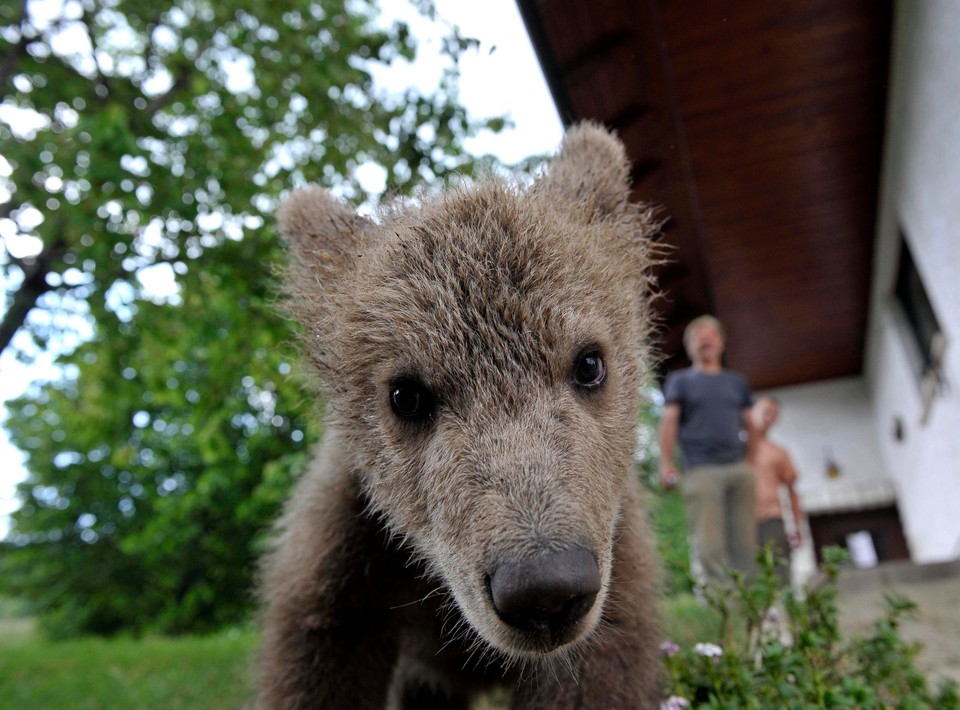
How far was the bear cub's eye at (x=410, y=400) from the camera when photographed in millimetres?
2350

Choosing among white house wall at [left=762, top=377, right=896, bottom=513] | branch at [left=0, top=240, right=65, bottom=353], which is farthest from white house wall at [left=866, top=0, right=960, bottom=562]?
branch at [left=0, top=240, right=65, bottom=353]

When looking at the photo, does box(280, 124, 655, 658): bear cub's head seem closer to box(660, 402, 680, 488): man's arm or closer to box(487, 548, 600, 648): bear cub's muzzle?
box(487, 548, 600, 648): bear cub's muzzle

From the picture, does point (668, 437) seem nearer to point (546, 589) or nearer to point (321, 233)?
point (321, 233)

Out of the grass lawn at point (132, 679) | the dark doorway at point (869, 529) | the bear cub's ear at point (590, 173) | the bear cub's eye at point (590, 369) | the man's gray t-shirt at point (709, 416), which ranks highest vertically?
the dark doorway at point (869, 529)

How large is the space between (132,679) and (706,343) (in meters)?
6.50

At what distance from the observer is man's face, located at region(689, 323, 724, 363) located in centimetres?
612

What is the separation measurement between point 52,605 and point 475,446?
29867mm

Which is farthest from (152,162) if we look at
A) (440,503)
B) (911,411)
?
(911,411)

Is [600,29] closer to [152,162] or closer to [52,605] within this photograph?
[152,162]

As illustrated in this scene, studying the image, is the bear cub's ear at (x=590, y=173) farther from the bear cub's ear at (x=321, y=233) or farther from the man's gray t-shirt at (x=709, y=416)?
the man's gray t-shirt at (x=709, y=416)

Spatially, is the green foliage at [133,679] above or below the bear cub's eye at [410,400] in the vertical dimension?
below

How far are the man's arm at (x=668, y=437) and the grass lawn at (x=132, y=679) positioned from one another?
11.5ft

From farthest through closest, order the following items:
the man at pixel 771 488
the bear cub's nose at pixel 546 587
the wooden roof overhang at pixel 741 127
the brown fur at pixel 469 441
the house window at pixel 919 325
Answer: the house window at pixel 919 325, the man at pixel 771 488, the wooden roof overhang at pixel 741 127, the brown fur at pixel 469 441, the bear cub's nose at pixel 546 587

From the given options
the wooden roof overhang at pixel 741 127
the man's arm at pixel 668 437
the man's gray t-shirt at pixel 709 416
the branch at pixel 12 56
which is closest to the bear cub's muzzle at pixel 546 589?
the wooden roof overhang at pixel 741 127
